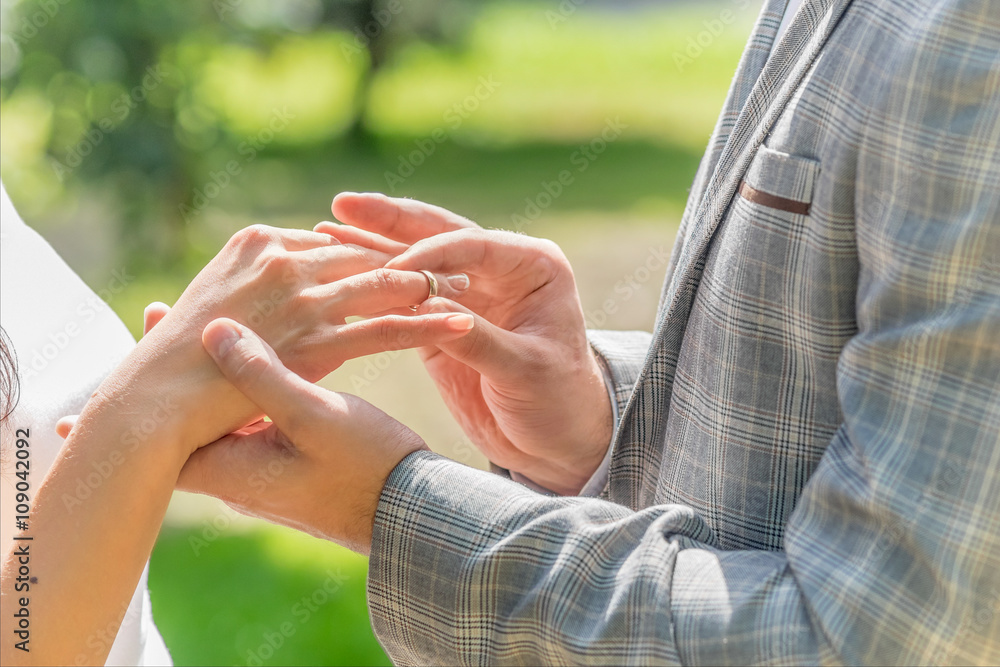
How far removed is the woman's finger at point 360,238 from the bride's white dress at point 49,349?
490mm

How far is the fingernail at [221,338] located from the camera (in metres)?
1.49

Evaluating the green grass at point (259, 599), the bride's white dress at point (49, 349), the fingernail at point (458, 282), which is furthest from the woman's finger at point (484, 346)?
the green grass at point (259, 599)

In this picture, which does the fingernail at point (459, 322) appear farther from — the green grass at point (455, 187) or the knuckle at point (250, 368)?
the green grass at point (455, 187)

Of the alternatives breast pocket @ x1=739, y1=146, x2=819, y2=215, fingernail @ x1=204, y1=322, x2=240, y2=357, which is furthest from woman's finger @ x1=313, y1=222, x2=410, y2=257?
breast pocket @ x1=739, y1=146, x2=819, y2=215

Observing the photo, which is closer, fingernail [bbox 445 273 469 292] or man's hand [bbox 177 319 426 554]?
man's hand [bbox 177 319 426 554]

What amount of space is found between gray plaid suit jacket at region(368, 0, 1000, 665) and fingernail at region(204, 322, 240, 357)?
0.38 meters

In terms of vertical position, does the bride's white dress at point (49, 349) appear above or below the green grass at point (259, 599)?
above

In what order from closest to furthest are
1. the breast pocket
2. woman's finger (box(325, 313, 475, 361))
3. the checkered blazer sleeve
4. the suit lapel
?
the breast pocket, the suit lapel, woman's finger (box(325, 313, 475, 361)), the checkered blazer sleeve

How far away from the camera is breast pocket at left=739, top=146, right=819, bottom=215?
1.24 metres

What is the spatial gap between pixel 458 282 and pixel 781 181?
2.48ft

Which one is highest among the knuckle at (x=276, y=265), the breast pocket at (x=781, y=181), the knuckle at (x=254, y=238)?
the breast pocket at (x=781, y=181)

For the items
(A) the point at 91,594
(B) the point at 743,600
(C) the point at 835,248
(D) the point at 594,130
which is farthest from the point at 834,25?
(D) the point at 594,130

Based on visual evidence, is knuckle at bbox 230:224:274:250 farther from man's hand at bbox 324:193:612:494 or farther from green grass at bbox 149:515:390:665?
green grass at bbox 149:515:390:665

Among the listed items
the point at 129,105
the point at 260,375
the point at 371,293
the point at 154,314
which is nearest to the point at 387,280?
the point at 371,293
